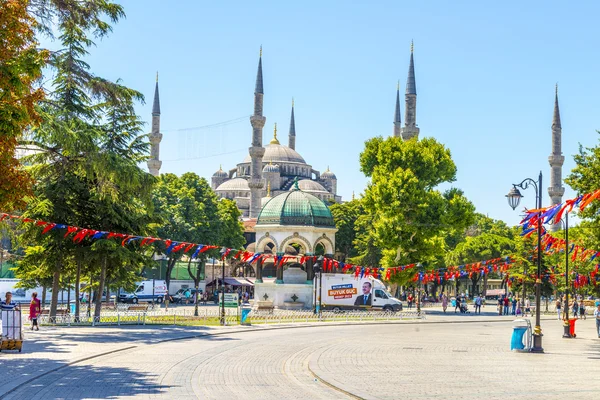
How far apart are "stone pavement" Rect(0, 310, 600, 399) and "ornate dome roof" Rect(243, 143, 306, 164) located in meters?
110

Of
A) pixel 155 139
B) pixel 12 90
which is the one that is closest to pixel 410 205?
pixel 12 90

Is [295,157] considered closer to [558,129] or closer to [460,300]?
[558,129]

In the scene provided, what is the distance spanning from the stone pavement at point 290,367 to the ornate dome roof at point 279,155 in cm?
10997

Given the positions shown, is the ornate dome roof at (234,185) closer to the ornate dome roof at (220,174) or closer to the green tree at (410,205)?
the ornate dome roof at (220,174)

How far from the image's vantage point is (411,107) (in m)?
80.9

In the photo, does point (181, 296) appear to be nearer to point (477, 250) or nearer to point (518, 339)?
point (477, 250)

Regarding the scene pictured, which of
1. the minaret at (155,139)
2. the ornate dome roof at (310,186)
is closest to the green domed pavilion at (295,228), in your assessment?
the minaret at (155,139)

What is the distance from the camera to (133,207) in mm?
32969

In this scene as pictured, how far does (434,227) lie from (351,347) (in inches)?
1113

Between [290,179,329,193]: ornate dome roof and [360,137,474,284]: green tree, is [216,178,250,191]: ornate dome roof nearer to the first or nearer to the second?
[290,179,329,193]: ornate dome roof

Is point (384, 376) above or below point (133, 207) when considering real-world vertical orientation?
below

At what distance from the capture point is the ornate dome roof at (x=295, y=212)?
4959 centimetres

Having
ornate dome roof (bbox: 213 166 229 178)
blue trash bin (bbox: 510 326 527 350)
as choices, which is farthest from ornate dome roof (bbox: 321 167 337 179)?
blue trash bin (bbox: 510 326 527 350)

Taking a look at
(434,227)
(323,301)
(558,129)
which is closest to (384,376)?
(323,301)
